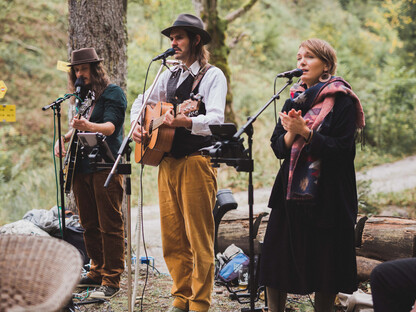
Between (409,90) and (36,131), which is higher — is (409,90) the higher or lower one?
the higher one

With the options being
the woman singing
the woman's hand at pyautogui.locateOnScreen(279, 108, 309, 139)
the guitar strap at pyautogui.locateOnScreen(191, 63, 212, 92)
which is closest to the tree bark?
the guitar strap at pyautogui.locateOnScreen(191, 63, 212, 92)

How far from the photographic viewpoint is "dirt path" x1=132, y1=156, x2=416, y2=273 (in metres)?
6.11

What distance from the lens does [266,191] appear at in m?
9.55

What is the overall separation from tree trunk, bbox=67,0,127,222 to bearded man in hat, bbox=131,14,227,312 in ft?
5.51

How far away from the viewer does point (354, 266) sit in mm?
2715

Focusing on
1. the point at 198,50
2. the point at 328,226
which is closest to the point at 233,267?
the point at 328,226

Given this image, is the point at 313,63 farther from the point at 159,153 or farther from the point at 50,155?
the point at 50,155

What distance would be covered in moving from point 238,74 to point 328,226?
634 inches

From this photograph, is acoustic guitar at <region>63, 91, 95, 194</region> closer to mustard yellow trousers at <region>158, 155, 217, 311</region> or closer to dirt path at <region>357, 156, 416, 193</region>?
mustard yellow trousers at <region>158, 155, 217, 311</region>

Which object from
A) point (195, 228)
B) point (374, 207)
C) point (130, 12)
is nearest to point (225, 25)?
point (374, 207)

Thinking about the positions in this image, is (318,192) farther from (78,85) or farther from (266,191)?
(266,191)

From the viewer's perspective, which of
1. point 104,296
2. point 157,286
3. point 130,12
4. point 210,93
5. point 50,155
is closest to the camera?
point 210,93

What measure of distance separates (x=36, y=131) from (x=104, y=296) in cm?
1232

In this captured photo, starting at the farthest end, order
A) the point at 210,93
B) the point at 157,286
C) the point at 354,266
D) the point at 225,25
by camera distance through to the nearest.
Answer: the point at 225,25 < the point at 157,286 < the point at 210,93 < the point at 354,266
